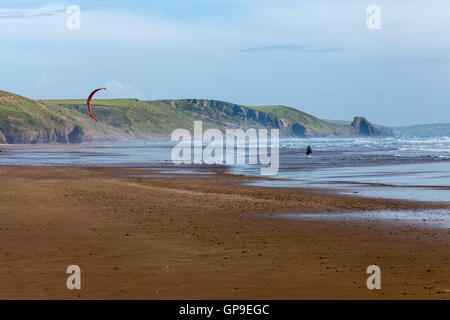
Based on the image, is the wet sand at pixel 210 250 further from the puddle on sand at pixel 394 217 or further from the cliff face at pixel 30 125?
the cliff face at pixel 30 125

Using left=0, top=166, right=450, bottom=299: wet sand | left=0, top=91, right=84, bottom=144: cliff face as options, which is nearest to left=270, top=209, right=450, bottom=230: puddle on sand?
left=0, top=166, right=450, bottom=299: wet sand

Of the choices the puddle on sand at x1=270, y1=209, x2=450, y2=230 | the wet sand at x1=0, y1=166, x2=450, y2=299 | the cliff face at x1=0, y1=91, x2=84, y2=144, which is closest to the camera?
the wet sand at x1=0, y1=166, x2=450, y2=299

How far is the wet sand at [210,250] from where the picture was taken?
8.61 meters

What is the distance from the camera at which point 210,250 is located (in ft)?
37.5

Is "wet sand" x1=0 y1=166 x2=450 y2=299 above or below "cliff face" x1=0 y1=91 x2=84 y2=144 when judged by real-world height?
below

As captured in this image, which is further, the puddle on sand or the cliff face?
the cliff face

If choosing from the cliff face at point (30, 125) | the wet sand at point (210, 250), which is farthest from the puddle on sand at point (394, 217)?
the cliff face at point (30, 125)

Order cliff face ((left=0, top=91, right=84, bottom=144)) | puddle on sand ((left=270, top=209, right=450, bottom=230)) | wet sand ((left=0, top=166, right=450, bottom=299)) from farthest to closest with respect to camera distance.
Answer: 1. cliff face ((left=0, top=91, right=84, bottom=144))
2. puddle on sand ((left=270, top=209, right=450, bottom=230))
3. wet sand ((left=0, top=166, right=450, bottom=299))

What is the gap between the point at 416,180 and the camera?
1150 inches

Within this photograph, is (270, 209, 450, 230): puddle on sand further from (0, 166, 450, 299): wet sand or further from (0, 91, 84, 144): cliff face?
(0, 91, 84, 144): cliff face

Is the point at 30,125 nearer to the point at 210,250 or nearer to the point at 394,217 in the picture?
the point at 394,217

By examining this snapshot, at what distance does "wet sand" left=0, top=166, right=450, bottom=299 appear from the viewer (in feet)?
28.2
